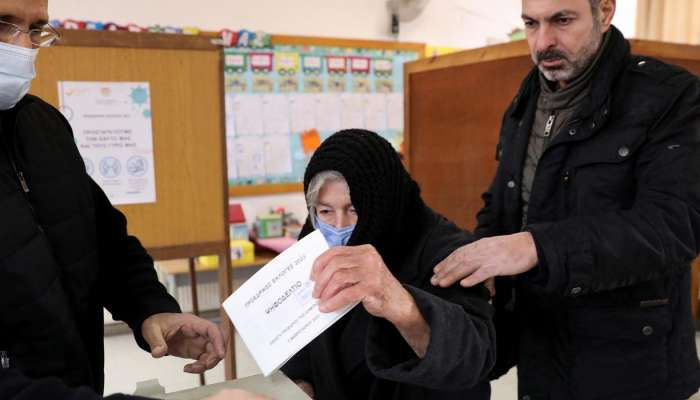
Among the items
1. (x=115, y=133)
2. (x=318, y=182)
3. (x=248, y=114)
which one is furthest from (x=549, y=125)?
(x=248, y=114)

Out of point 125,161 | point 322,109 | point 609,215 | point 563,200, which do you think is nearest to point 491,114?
point 563,200

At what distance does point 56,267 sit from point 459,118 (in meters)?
1.64

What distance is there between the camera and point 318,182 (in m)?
1.25

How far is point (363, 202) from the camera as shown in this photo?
46.6 inches

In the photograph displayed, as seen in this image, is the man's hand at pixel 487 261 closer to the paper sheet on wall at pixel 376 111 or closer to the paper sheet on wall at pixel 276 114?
the paper sheet on wall at pixel 276 114

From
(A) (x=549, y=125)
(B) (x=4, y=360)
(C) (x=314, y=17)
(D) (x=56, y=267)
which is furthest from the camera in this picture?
(C) (x=314, y=17)

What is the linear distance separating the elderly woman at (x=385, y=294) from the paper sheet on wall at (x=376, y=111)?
308 centimetres

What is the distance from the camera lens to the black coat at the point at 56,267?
90 cm

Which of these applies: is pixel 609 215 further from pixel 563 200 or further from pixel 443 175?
pixel 443 175

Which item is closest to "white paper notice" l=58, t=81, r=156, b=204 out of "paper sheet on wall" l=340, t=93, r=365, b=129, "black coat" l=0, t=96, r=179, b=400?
"black coat" l=0, t=96, r=179, b=400

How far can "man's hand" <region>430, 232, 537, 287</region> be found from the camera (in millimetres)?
1102

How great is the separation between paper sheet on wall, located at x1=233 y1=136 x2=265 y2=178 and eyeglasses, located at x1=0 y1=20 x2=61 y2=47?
118 inches

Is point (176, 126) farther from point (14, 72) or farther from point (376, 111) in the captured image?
point (376, 111)

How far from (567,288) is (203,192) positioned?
1449 mm
